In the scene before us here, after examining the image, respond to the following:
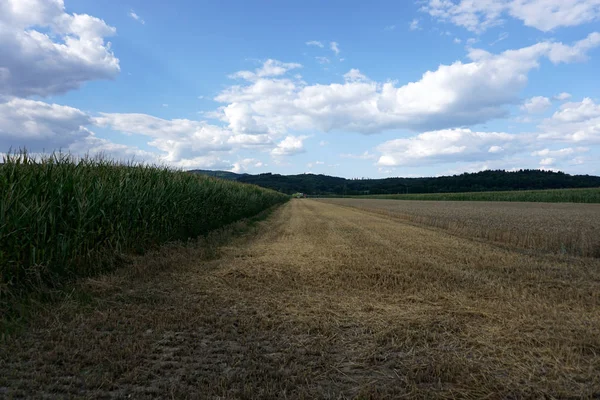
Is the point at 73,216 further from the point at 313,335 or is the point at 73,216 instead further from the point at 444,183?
the point at 444,183

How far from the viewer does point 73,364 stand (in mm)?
3703

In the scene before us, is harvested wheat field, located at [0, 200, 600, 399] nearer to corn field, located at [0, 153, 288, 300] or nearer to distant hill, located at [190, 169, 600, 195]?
corn field, located at [0, 153, 288, 300]

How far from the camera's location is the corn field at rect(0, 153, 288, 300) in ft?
18.2

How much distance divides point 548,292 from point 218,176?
17769 millimetres

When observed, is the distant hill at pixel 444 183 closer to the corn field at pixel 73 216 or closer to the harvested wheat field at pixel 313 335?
the corn field at pixel 73 216

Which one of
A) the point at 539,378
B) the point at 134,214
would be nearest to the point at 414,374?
the point at 539,378

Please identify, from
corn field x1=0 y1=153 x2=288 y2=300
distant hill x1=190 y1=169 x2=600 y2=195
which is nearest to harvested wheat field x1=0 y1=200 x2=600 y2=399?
corn field x1=0 y1=153 x2=288 y2=300

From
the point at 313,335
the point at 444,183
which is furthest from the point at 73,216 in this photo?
the point at 444,183

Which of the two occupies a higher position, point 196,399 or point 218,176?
point 218,176

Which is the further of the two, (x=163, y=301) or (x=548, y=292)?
(x=548, y=292)

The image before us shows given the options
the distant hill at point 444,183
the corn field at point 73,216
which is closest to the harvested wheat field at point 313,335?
the corn field at point 73,216

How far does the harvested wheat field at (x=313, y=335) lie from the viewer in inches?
134

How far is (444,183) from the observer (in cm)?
11556

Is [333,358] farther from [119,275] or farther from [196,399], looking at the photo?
[119,275]
